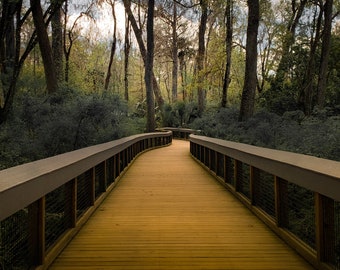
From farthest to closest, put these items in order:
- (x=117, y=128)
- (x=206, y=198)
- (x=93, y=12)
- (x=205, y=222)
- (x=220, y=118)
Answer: (x=93, y=12) → (x=220, y=118) → (x=117, y=128) → (x=206, y=198) → (x=205, y=222)

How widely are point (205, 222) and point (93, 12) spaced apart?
20.1m

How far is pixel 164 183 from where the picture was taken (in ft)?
22.3

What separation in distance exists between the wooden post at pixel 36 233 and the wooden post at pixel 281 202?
7.33 ft

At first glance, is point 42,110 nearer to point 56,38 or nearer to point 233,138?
point 233,138

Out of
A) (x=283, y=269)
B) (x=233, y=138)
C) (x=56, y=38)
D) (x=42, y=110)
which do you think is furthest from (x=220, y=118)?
(x=283, y=269)

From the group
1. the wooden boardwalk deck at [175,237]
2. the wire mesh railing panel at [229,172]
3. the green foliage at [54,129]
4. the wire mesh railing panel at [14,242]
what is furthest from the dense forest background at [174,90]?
the wire mesh railing panel at [14,242]

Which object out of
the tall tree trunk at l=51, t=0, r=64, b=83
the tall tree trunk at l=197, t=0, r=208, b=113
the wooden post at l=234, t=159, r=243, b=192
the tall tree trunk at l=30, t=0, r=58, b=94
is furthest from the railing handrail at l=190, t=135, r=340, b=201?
the tall tree trunk at l=197, t=0, r=208, b=113

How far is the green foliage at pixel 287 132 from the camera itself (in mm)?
5395

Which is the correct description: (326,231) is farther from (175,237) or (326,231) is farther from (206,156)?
(206,156)

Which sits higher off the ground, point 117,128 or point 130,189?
point 117,128

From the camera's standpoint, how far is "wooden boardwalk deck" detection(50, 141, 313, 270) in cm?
279

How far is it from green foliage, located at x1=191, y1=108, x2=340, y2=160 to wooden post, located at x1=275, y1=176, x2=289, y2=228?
195cm

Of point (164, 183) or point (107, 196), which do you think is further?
point (164, 183)

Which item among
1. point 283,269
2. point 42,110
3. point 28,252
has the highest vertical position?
point 42,110
